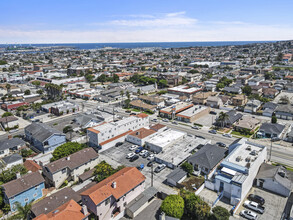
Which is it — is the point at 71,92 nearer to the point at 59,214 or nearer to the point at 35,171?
the point at 35,171

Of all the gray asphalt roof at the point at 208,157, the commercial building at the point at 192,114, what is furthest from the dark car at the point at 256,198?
the commercial building at the point at 192,114

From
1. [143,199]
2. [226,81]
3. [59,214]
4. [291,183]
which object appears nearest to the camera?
[59,214]

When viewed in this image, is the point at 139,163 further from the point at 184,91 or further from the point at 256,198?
the point at 184,91

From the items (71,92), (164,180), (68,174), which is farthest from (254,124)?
(71,92)

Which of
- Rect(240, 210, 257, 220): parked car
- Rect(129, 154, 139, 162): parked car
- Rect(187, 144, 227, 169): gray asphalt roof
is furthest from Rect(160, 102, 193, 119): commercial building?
Rect(240, 210, 257, 220): parked car

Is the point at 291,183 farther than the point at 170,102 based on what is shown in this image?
No

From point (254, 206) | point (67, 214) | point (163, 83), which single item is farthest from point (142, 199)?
point (163, 83)

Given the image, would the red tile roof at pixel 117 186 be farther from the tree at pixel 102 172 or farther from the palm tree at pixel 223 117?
the palm tree at pixel 223 117
